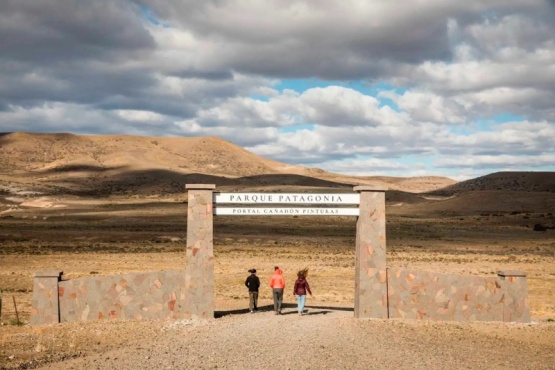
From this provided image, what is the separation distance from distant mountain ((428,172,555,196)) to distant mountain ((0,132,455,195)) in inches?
1368

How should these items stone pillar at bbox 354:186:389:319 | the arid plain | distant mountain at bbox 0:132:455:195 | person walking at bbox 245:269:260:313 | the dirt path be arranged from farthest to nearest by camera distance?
1. distant mountain at bbox 0:132:455:195
2. person walking at bbox 245:269:260:313
3. stone pillar at bbox 354:186:389:319
4. the arid plain
5. the dirt path

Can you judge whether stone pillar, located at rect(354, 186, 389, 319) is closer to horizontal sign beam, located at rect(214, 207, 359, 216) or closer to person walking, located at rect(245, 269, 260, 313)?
horizontal sign beam, located at rect(214, 207, 359, 216)

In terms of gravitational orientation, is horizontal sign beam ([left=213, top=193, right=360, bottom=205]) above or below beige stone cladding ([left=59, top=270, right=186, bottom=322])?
above

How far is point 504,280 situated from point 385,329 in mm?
4956

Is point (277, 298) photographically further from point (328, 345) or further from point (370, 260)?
point (328, 345)

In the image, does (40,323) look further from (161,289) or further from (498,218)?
(498,218)

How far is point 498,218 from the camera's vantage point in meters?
83.3

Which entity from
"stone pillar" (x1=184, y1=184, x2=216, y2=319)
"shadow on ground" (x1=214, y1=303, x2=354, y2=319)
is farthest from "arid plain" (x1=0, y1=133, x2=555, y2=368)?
"stone pillar" (x1=184, y1=184, x2=216, y2=319)

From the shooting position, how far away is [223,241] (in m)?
57.7

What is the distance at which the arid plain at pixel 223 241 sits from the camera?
64.7 feet

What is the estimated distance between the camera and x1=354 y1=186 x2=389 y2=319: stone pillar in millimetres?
20266

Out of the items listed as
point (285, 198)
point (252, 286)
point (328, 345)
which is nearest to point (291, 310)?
point (252, 286)

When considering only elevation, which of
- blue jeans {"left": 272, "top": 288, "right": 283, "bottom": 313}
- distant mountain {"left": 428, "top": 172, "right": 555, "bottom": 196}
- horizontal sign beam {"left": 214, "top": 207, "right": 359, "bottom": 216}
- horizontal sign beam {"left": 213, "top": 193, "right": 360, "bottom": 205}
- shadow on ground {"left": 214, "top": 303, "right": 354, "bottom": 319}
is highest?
distant mountain {"left": 428, "top": 172, "right": 555, "bottom": 196}

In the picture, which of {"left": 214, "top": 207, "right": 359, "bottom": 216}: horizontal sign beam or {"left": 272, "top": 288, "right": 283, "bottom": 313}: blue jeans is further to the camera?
→ {"left": 272, "top": 288, "right": 283, "bottom": 313}: blue jeans
